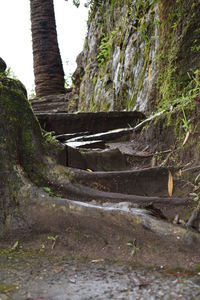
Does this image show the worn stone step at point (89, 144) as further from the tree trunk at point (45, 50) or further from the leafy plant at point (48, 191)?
the tree trunk at point (45, 50)

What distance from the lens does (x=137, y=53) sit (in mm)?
6105

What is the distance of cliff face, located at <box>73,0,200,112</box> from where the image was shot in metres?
4.35

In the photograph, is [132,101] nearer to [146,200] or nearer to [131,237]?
[146,200]

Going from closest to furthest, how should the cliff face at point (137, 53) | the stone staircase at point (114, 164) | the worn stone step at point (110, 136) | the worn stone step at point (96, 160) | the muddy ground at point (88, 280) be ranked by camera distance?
the muddy ground at point (88, 280) < the stone staircase at point (114, 164) < the worn stone step at point (96, 160) < the cliff face at point (137, 53) < the worn stone step at point (110, 136)

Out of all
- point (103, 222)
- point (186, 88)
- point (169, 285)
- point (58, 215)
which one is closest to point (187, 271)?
point (169, 285)

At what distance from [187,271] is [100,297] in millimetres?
515

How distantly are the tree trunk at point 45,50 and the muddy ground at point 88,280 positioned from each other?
8.33 meters

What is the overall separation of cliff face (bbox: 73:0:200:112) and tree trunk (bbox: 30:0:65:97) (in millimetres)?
788

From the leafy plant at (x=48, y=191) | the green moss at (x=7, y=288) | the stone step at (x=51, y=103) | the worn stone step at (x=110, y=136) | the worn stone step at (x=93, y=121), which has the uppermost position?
the stone step at (x=51, y=103)

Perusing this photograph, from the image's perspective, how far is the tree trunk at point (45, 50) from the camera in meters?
10.1

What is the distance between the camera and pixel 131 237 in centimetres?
233

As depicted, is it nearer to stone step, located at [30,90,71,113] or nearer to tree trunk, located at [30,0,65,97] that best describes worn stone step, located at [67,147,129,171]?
stone step, located at [30,90,71,113]

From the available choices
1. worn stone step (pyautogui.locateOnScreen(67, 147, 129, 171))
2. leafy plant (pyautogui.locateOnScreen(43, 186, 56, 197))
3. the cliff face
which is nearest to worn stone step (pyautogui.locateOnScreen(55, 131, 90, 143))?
the cliff face

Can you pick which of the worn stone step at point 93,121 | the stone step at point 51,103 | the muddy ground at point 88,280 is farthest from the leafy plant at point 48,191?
the stone step at point 51,103
